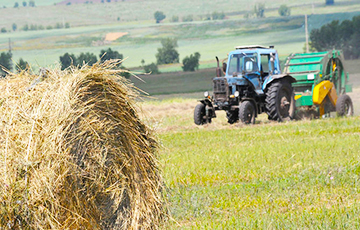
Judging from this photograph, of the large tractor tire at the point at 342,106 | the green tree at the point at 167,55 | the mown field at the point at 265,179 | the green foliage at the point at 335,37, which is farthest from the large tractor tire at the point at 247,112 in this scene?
the green tree at the point at 167,55

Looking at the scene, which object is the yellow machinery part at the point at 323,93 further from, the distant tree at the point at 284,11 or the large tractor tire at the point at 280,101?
the distant tree at the point at 284,11

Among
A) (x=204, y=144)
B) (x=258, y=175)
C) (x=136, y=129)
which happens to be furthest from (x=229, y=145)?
(x=136, y=129)

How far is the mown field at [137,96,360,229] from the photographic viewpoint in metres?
6.32

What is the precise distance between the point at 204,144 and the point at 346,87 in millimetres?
8732

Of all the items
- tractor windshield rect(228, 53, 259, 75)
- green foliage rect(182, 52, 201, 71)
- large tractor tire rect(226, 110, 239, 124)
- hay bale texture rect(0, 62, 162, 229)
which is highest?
hay bale texture rect(0, 62, 162, 229)

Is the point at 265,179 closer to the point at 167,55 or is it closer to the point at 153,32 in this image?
the point at 167,55

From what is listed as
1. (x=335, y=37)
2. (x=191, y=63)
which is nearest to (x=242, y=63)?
(x=335, y=37)

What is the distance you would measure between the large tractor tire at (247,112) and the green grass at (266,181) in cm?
265

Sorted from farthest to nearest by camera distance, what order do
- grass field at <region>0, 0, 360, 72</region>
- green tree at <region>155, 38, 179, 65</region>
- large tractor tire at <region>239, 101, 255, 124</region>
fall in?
1. grass field at <region>0, 0, 360, 72</region>
2. green tree at <region>155, 38, 179, 65</region>
3. large tractor tire at <region>239, 101, 255, 124</region>

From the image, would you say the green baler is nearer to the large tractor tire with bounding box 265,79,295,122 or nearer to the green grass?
the large tractor tire with bounding box 265,79,295,122

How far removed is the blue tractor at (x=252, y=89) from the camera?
55.2 ft

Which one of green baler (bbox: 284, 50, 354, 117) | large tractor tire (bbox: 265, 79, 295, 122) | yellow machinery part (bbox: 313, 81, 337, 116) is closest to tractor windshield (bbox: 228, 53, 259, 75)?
large tractor tire (bbox: 265, 79, 295, 122)

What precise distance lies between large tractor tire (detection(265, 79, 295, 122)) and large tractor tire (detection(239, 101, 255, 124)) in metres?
0.45

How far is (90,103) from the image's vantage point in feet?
18.4
